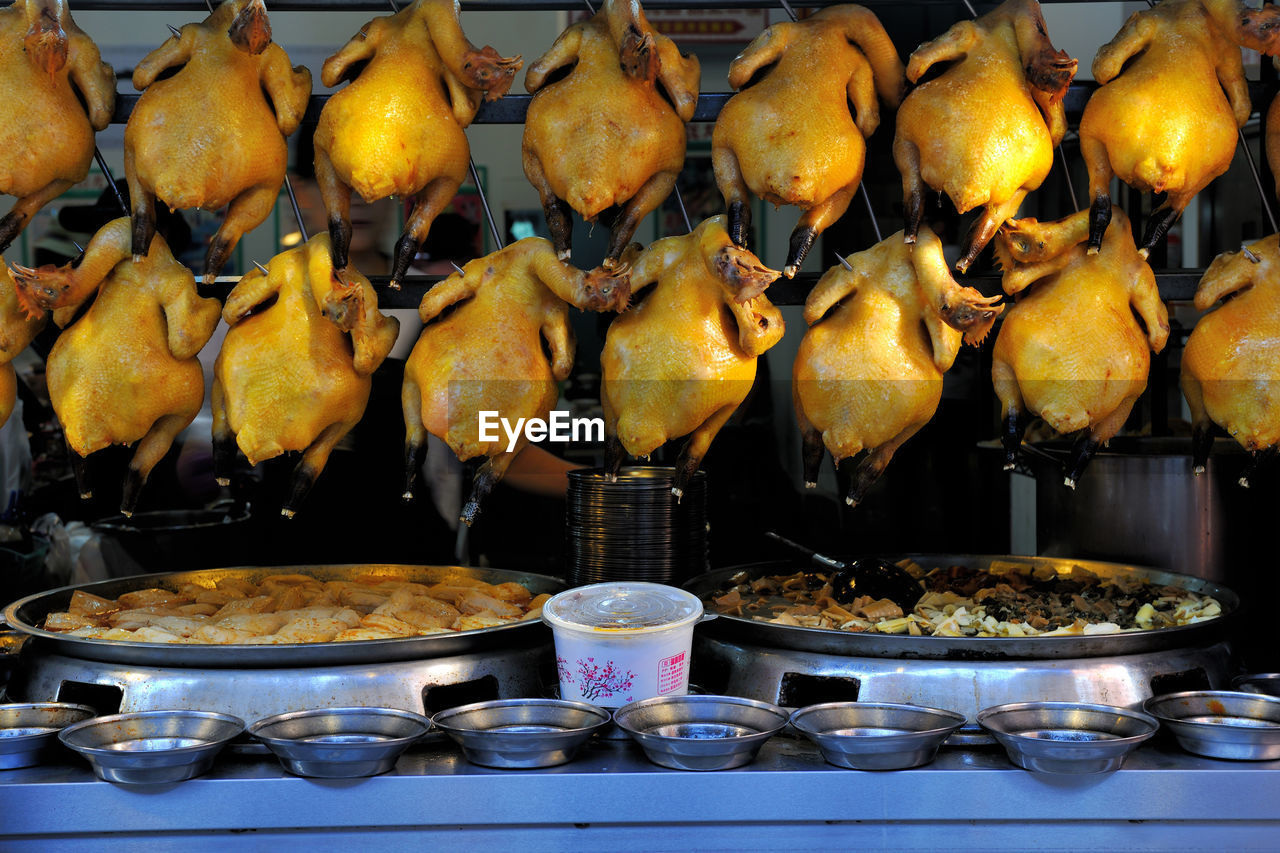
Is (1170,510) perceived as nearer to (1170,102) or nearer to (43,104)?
(1170,102)

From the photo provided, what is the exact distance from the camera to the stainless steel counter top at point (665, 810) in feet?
6.62

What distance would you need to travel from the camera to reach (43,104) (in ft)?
8.00

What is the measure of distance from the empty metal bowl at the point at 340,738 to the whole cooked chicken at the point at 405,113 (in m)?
0.89

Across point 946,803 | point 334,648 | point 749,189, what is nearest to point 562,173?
point 749,189

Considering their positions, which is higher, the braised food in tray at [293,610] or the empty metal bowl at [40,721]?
the braised food in tray at [293,610]

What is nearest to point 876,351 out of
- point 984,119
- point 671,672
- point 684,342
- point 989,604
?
point 684,342

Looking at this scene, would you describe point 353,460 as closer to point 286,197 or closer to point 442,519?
point 442,519

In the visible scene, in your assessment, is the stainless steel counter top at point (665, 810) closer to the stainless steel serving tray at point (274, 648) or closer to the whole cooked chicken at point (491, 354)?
the stainless steel serving tray at point (274, 648)

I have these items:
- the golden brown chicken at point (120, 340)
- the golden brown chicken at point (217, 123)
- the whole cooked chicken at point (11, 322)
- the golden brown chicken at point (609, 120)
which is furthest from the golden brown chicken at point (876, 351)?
the whole cooked chicken at point (11, 322)

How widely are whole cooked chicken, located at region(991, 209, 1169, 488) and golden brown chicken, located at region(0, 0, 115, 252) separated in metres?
1.99

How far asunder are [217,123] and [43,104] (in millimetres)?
414

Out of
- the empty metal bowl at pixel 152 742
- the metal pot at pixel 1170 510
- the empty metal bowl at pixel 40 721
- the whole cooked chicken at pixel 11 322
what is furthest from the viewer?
the metal pot at pixel 1170 510

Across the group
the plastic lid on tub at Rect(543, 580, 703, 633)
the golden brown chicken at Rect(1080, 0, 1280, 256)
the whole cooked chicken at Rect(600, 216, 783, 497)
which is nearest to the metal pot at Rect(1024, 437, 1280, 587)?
the golden brown chicken at Rect(1080, 0, 1280, 256)

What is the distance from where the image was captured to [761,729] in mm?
2166
